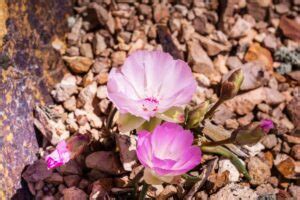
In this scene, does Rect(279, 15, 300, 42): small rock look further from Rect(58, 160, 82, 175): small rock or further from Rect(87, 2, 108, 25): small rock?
Rect(58, 160, 82, 175): small rock

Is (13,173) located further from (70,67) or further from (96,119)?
(70,67)

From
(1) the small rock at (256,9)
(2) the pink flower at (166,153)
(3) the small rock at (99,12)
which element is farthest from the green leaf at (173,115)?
(1) the small rock at (256,9)

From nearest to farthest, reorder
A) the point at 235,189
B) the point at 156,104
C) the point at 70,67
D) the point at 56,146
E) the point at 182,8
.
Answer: the point at 156,104 < the point at 235,189 < the point at 56,146 < the point at 70,67 < the point at 182,8

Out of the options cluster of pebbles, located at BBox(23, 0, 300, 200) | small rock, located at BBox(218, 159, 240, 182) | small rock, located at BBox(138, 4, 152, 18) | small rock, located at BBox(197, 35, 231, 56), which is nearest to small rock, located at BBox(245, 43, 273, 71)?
cluster of pebbles, located at BBox(23, 0, 300, 200)

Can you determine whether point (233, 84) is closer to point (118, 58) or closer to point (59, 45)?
point (118, 58)

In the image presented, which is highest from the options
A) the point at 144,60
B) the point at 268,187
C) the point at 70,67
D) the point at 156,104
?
the point at 144,60

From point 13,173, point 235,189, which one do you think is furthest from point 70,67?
point 235,189

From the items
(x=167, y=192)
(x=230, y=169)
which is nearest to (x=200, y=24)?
(x=230, y=169)
